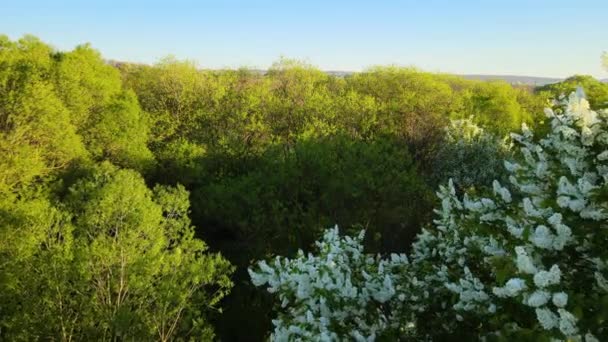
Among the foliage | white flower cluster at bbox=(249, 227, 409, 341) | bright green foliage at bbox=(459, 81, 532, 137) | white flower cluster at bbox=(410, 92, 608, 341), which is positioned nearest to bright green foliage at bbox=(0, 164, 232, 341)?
white flower cluster at bbox=(249, 227, 409, 341)

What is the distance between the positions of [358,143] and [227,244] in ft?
31.9

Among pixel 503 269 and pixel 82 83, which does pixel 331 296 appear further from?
pixel 82 83

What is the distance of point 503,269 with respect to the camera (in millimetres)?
6605

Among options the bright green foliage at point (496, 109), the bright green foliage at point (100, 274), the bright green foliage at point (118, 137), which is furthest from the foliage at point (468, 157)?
the bright green foliage at point (100, 274)

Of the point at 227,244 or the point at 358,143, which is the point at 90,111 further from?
the point at 358,143

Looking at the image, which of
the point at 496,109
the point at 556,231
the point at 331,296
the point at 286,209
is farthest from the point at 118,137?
the point at 496,109

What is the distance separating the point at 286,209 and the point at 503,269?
23116 mm

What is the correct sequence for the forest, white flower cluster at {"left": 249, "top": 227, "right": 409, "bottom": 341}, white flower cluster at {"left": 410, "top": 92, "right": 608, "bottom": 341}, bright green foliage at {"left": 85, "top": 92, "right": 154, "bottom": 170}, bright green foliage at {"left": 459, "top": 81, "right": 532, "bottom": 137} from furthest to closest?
1. bright green foliage at {"left": 459, "top": 81, "right": 532, "bottom": 137}
2. bright green foliage at {"left": 85, "top": 92, "right": 154, "bottom": 170}
3. white flower cluster at {"left": 249, "top": 227, "right": 409, "bottom": 341}
4. the forest
5. white flower cluster at {"left": 410, "top": 92, "right": 608, "bottom": 341}

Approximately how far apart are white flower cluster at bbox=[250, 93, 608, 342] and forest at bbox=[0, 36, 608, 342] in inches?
1.4

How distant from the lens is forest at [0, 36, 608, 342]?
25.0ft

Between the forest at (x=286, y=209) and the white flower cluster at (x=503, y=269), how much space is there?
1.4 inches

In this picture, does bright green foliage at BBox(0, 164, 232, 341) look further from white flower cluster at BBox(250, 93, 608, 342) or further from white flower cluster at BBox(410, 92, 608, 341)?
white flower cluster at BBox(410, 92, 608, 341)

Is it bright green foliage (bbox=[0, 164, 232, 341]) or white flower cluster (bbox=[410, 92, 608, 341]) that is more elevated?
white flower cluster (bbox=[410, 92, 608, 341])

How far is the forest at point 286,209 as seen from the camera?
762cm
